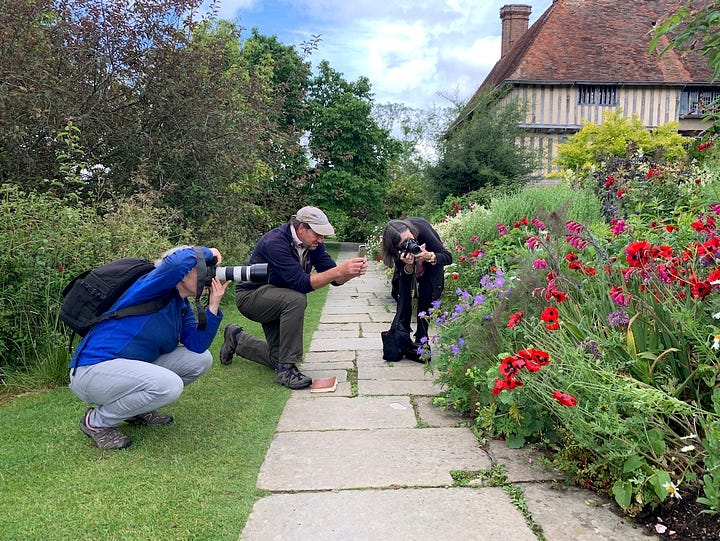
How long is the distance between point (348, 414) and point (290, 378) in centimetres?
75

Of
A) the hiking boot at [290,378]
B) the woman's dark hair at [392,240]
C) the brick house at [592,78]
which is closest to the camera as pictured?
the hiking boot at [290,378]

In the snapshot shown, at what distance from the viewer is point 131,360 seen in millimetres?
3016

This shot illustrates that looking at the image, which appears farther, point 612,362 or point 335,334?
point 335,334


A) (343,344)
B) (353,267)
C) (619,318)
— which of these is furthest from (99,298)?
(343,344)

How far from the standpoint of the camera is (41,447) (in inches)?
120

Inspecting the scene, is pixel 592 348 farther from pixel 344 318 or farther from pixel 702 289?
pixel 344 318

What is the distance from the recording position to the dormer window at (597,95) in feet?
76.4

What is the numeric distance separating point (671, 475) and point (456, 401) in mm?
1461

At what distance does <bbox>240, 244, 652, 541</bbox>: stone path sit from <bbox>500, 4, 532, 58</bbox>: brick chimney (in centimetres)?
3008

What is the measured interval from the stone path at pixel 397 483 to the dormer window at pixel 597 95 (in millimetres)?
22426

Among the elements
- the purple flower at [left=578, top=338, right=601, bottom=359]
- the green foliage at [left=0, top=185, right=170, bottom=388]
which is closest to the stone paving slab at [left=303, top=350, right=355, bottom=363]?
the green foliage at [left=0, top=185, right=170, bottom=388]

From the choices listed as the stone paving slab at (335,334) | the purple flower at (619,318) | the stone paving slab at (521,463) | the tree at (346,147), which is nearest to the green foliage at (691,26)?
the purple flower at (619,318)

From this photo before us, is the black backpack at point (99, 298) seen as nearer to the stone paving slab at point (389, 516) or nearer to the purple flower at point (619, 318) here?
the stone paving slab at point (389, 516)

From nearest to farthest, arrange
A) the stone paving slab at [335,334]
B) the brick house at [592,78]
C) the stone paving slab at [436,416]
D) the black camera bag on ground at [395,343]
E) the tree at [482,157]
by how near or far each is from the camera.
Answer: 1. the stone paving slab at [436,416]
2. the black camera bag on ground at [395,343]
3. the stone paving slab at [335,334]
4. the tree at [482,157]
5. the brick house at [592,78]
